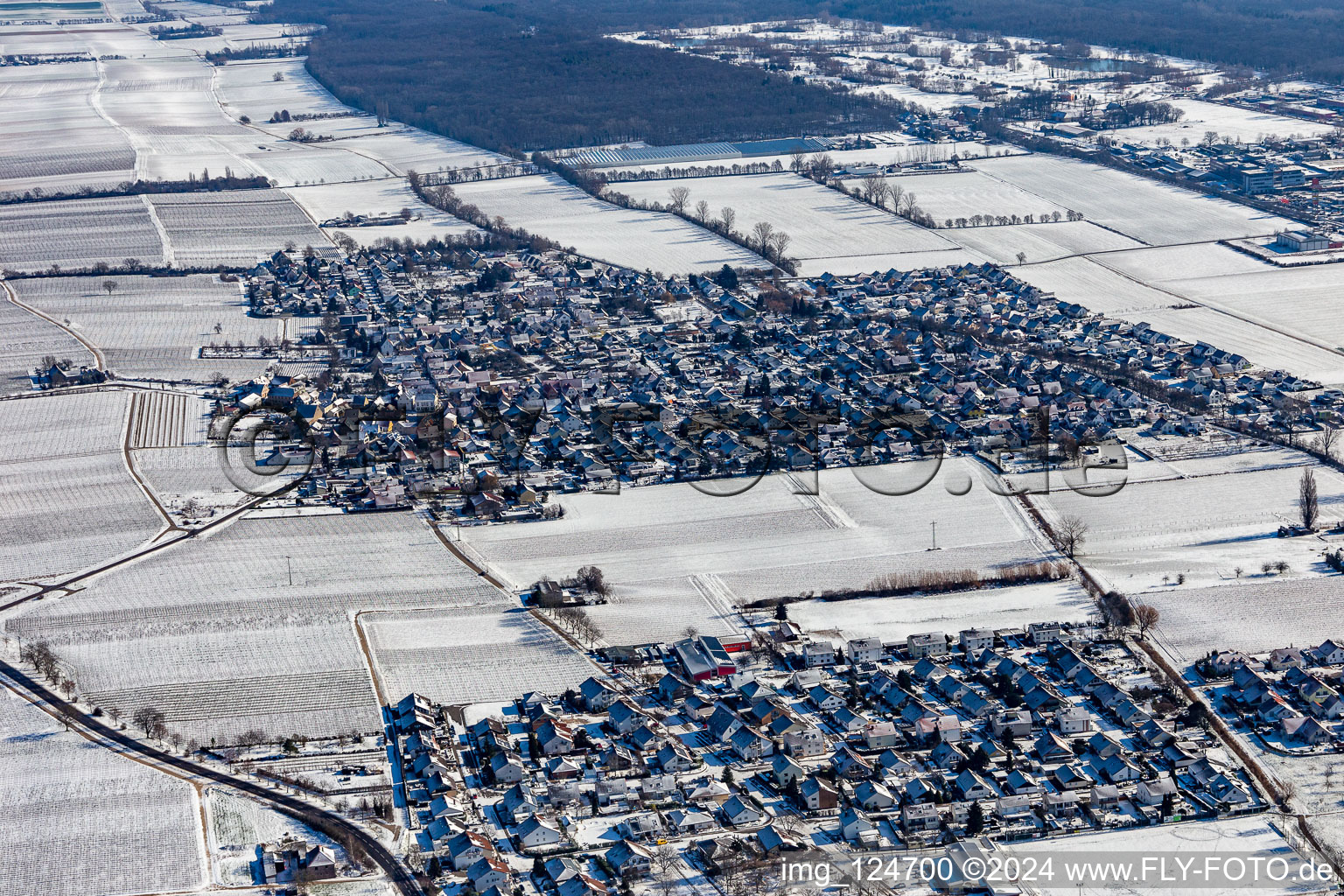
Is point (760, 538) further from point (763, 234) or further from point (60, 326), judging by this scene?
point (60, 326)

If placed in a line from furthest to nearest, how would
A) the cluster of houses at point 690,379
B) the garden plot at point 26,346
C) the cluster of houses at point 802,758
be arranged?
the garden plot at point 26,346, the cluster of houses at point 690,379, the cluster of houses at point 802,758

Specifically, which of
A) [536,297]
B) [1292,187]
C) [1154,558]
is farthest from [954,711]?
[1292,187]

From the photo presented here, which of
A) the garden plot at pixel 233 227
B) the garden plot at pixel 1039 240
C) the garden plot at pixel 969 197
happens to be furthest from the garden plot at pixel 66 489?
the garden plot at pixel 969 197

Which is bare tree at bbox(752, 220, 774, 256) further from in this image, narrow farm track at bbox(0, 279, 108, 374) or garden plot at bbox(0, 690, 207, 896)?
garden plot at bbox(0, 690, 207, 896)

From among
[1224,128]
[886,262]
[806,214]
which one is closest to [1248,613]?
[886,262]

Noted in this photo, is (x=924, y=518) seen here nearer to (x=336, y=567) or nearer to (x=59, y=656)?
(x=336, y=567)

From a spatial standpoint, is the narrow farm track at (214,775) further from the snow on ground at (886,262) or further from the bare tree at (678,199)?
the bare tree at (678,199)

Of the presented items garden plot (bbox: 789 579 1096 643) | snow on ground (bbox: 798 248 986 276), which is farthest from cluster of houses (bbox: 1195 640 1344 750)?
snow on ground (bbox: 798 248 986 276)
